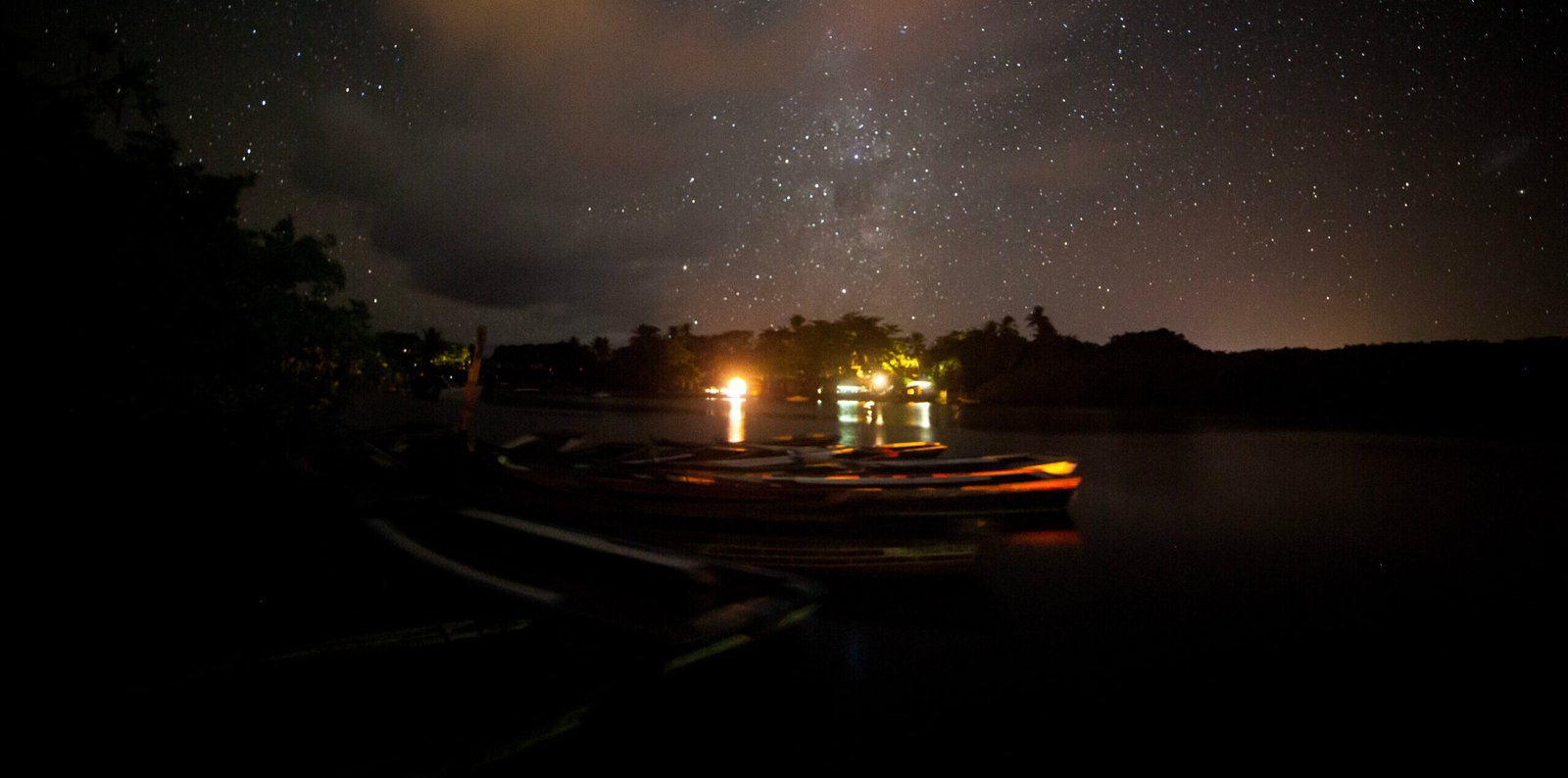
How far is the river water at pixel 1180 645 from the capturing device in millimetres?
4043

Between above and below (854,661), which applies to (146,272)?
above

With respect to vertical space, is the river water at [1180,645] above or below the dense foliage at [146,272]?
below

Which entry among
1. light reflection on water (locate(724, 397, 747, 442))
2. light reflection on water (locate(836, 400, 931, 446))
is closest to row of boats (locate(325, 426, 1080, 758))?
light reflection on water (locate(836, 400, 931, 446))

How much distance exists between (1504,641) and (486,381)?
8026 cm

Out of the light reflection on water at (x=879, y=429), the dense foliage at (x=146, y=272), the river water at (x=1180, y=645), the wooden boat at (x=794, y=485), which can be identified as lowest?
the river water at (x=1180, y=645)

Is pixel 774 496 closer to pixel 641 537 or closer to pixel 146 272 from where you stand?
pixel 641 537

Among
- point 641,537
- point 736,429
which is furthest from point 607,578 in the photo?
point 736,429

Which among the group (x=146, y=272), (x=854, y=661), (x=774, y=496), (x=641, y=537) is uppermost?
(x=146, y=272)

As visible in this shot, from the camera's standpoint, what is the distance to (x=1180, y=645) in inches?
219

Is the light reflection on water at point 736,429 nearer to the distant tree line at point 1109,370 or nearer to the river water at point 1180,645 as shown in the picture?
the river water at point 1180,645

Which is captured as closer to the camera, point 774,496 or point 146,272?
point 146,272

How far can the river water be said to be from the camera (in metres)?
4.04

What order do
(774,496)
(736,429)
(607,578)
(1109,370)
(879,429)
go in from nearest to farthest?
1. (607,578)
2. (774,496)
3. (736,429)
4. (879,429)
5. (1109,370)

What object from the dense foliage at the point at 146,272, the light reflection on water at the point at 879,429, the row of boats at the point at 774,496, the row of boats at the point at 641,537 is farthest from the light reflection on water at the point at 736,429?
the dense foliage at the point at 146,272
